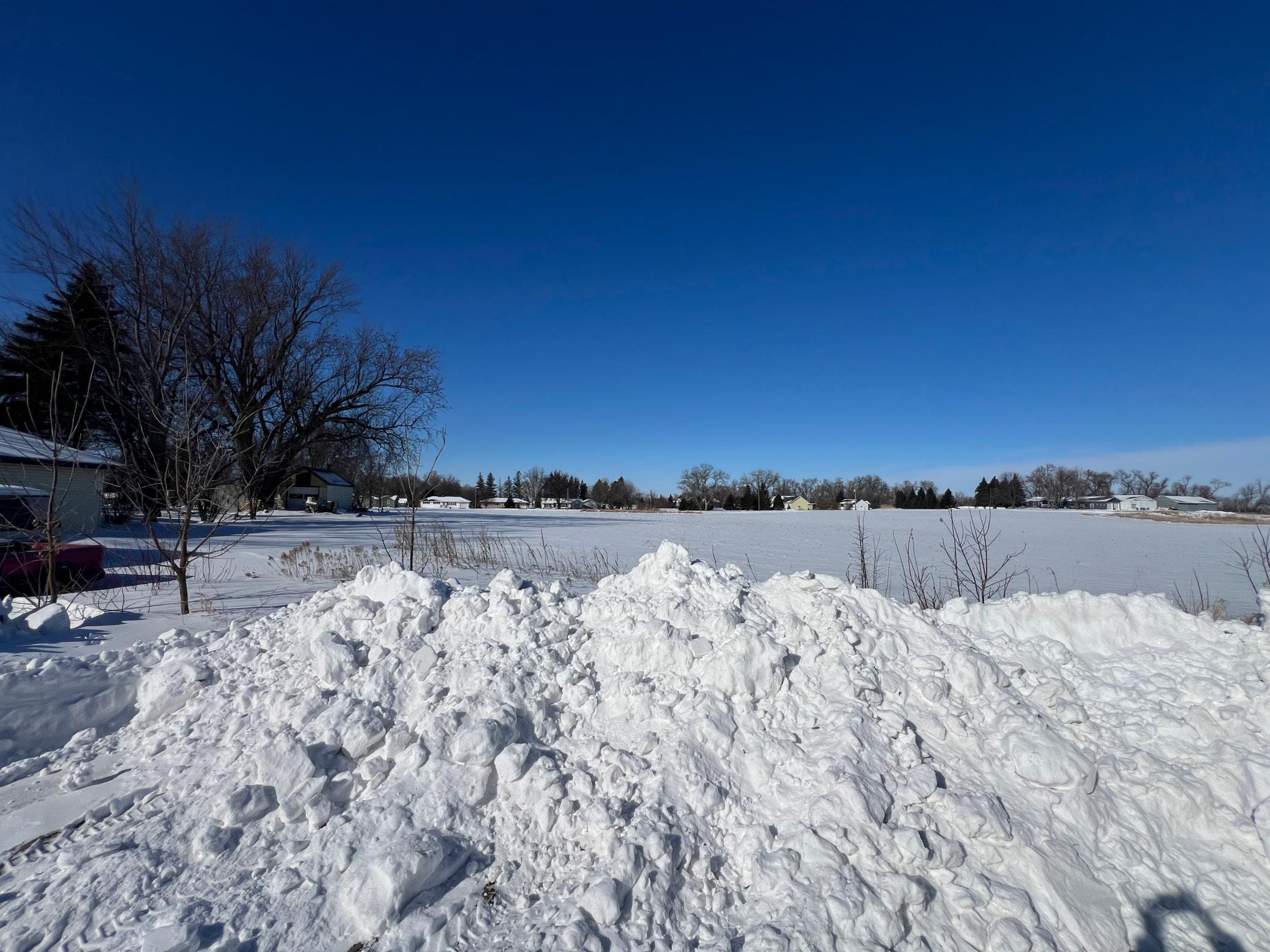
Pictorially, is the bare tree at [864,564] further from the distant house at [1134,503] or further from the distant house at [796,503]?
the distant house at [1134,503]

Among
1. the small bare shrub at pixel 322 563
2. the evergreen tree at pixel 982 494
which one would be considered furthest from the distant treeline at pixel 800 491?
the small bare shrub at pixel 322 563

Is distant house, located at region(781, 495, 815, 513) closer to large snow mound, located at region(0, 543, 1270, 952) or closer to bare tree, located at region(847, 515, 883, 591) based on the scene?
bare tree, located at region(847, 515, 883, 591)

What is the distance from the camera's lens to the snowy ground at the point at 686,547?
5.44 m

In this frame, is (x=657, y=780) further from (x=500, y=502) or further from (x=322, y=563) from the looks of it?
(x=500, y=502)

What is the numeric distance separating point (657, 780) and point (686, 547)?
978cm

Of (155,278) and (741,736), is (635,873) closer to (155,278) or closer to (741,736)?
(741,736)

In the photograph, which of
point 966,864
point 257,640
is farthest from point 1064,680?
point 257,640

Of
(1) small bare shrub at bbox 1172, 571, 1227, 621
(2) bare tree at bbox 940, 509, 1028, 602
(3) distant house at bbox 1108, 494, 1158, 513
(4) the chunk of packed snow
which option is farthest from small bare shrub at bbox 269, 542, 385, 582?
(3) distant house at bbox 1108, 494, 1158, 513

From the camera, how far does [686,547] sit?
1239 centimetres

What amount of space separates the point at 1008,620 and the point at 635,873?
2947 millimetres

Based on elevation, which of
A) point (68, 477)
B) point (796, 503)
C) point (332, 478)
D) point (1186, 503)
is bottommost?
point (1186, 503)

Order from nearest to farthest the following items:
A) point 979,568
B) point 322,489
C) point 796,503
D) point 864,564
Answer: point 864,564
point 979,568
point 322,489
point 796,503

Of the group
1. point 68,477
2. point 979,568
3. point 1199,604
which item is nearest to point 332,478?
point 68,477

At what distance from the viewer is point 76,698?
3.44 metres
